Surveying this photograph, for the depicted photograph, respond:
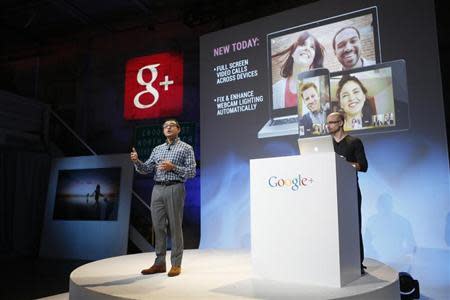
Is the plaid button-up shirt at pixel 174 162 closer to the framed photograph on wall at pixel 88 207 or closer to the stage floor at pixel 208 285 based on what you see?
the stage floor at pixel 208 285

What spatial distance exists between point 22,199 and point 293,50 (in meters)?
5.63

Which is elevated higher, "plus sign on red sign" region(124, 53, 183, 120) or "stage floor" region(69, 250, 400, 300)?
"plus sign on red sign" region(124, 53, 183, 120)

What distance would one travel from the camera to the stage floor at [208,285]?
229 cm

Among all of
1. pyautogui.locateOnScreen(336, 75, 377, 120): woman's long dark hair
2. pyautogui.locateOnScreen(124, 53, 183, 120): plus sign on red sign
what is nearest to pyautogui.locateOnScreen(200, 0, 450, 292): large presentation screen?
pyautogui.locateOnScreen(336, 75, 377, 120): woman's long dark hair

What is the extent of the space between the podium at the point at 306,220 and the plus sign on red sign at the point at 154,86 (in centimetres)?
510

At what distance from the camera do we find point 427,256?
4.25 meters

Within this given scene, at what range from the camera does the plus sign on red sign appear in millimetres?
7555

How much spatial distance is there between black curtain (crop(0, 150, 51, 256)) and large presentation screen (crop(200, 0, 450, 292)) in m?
3.73

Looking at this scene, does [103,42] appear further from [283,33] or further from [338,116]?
[338,116]

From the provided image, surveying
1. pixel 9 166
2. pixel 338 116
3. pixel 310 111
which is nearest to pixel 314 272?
pixel 338 116

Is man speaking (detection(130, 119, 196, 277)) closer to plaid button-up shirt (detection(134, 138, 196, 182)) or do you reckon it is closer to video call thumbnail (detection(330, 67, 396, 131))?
plaid button-up shirt (detection(134, 138, 196, 182))

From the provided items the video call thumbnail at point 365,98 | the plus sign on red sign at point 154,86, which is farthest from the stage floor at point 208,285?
the plus sign on red sign at point 154,86

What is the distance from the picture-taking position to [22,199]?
24.2ft

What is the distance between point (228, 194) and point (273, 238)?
308 cm
